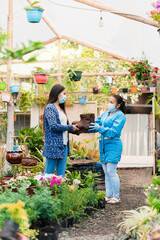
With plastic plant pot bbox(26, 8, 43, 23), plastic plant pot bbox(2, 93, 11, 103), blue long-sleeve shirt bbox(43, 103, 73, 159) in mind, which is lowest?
blue long-sleeve shirt bbox(43, 103, 73, 159)

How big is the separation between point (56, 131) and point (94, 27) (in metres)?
4.37

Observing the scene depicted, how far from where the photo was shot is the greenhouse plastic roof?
264 inches

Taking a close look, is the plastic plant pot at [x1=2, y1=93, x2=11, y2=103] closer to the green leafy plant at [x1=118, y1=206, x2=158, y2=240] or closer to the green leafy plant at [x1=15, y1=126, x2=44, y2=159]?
the green leafy plant at [x1=15, y1=126, x2=44, y2=159]

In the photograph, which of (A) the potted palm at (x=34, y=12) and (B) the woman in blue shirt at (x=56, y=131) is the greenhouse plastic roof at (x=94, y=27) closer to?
(A) the potted palm at (x=34, y=12)

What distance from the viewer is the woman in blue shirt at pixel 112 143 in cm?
493

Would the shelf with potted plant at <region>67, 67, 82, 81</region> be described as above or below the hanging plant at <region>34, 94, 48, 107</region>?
above

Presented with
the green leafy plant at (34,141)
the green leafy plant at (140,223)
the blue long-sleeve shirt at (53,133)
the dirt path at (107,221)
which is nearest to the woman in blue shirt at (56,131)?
the blue long-sleeve shirt at (53,133)

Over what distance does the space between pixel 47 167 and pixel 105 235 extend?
4.00ft


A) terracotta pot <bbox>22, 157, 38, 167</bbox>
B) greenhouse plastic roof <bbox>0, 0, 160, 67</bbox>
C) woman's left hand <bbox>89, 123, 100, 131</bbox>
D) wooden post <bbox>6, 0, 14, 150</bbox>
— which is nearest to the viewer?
woman's left hand <bbox>89, 123, 100, 131</bbox>

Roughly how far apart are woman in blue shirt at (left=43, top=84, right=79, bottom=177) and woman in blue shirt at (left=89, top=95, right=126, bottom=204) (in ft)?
1.92

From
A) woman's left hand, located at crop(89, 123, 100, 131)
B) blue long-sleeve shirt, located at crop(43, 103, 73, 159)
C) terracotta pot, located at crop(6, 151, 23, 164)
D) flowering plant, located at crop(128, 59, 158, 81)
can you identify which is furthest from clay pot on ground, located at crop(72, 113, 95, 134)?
flowering plant, located at crop(128, 59, 158, 81)

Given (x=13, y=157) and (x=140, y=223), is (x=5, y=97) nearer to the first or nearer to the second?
(x=13, y=157)

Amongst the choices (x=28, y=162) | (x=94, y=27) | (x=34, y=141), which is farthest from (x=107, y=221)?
(x=94, y=27)

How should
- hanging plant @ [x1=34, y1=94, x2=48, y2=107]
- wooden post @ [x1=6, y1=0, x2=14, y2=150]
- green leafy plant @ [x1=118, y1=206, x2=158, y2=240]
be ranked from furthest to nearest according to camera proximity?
hanging plant @ [x1=34, y1=94, x2=48, y2=107] → wooden post @ [x1=6, y1=0, x2=14, y2=150] → green leafy plant @ [x1=118, y1=206, x2=158, y2=240]
